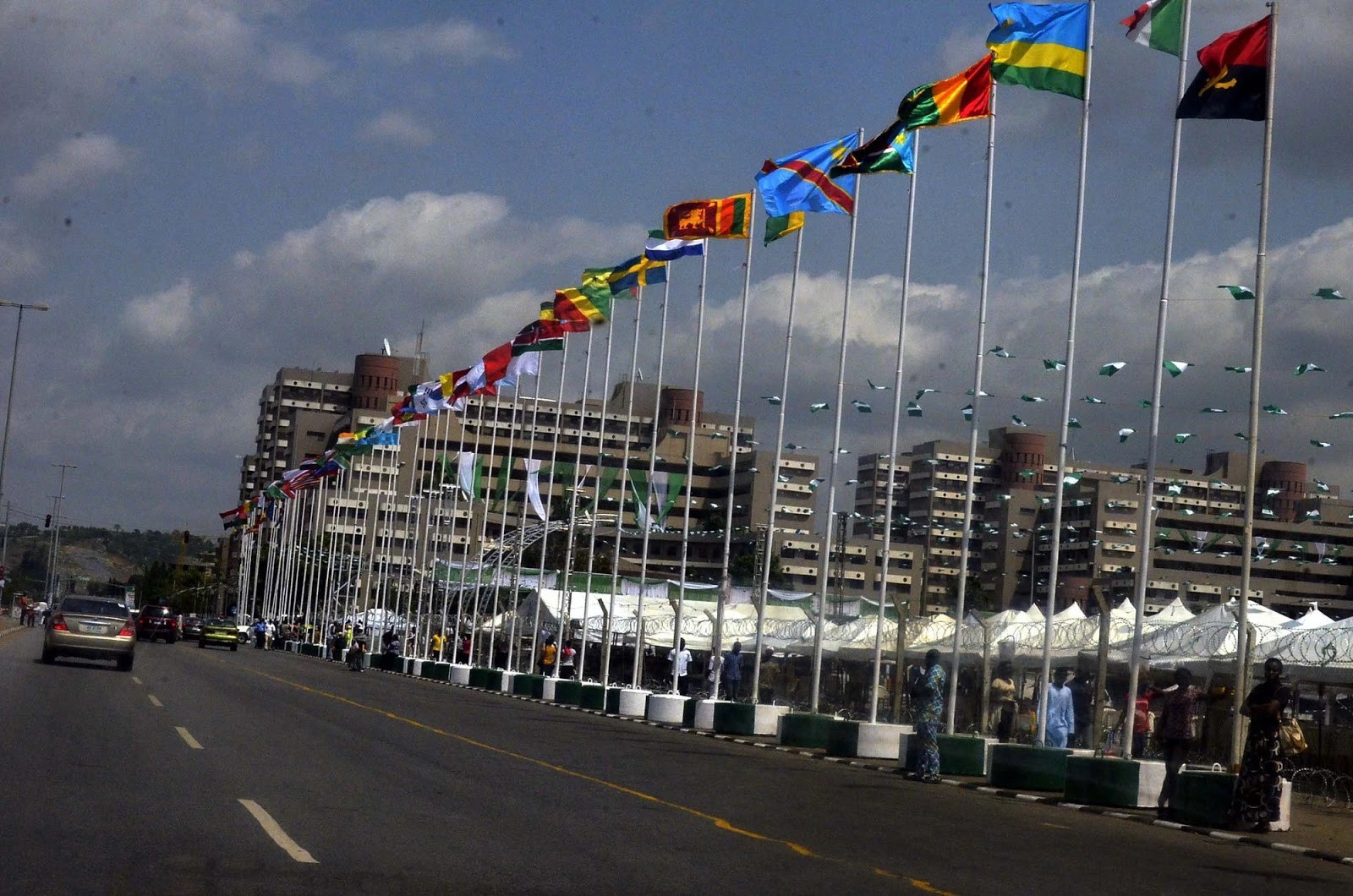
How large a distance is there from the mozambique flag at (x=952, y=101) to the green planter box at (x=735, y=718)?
42.2 feet

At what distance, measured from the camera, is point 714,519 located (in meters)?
149

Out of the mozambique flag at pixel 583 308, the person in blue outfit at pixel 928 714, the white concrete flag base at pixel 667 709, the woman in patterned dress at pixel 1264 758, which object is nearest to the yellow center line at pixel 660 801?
the person in blue outfit at pixel 928 714

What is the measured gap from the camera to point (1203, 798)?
1945 centimetres

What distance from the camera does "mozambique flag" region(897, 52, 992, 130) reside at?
28766 mm

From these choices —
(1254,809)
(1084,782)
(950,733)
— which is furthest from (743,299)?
(1254,809)

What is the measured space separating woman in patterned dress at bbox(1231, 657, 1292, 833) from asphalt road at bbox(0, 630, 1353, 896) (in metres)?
1.36

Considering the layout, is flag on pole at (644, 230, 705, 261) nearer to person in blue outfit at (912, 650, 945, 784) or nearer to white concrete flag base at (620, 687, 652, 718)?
white concrete flag base at (620, 687, 652, 718)

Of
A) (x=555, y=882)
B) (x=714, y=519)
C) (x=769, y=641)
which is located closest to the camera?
(x=555, y=882)

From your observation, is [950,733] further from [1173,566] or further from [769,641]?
[1173,566]

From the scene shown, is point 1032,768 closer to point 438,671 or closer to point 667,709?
point 667,709

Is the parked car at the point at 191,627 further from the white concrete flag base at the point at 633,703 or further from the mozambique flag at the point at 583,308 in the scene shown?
the white concrete flag base at the point at 633,703

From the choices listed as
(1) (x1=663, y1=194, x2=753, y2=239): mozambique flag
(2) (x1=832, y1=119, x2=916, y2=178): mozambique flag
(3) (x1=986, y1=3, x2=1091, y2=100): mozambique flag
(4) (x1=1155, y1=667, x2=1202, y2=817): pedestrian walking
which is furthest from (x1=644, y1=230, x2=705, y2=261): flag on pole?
(4) (x1=1155, y1=667, x2=1202, y2=817): pedestrian walking

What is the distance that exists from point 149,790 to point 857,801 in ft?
27.2

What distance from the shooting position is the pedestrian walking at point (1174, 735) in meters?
20.4
